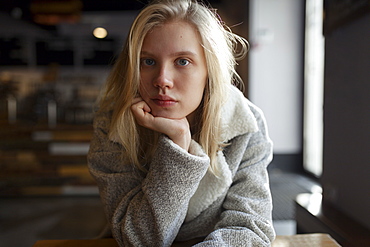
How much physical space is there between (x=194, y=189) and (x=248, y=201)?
0.12 metres

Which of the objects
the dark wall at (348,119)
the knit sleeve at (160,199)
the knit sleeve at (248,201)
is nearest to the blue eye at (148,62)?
the knit sleeve at (160,199)

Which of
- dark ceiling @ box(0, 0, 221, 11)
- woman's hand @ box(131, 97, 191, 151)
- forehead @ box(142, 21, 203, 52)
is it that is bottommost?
woman's hand @ box(131, 97, 191, 151)

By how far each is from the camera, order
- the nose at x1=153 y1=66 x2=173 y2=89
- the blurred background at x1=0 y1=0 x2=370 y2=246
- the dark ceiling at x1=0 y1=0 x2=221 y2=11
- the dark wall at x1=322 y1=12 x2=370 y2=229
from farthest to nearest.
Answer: the dark ceiling at x1=0 y1=0 x2=221 y2=11, the blurred background at x1=0 y1=0 x2=370 y2=246, the dark wall at x1=322 y1=12 x2=370 y2=229, the nose at x1=153 y1=66 x2=173 y2=89

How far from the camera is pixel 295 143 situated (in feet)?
10.7

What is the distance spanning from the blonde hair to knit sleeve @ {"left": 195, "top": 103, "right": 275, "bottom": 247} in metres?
0.07

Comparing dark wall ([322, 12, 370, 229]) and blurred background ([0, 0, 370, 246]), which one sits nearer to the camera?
dark wall ([322, 12, 370, 229])

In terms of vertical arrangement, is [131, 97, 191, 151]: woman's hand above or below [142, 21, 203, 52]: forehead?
below

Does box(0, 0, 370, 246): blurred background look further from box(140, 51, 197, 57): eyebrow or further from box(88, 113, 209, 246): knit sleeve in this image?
box(140, 51, 197, 57): eyebrow

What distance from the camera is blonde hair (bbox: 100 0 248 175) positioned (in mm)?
670

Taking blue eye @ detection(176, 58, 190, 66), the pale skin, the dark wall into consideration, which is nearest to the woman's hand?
the pale skin

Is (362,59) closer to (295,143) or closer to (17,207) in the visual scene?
(295,143)

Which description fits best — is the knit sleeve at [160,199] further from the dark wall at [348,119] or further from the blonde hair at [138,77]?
the dark wall at [348,119]

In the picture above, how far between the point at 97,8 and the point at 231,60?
2932 mm

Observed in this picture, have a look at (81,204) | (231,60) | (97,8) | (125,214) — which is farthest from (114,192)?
(97,8)
